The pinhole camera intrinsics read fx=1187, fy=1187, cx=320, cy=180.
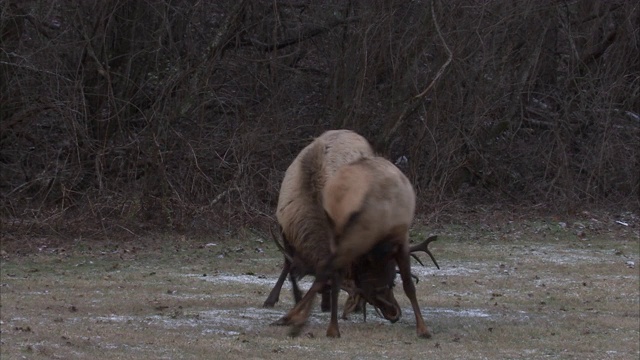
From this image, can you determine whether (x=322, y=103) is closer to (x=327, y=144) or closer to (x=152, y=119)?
(x=152, y=119)

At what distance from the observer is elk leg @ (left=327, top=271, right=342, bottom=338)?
31.2 feet

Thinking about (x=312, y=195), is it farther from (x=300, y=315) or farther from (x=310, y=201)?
(x=300, y=315)

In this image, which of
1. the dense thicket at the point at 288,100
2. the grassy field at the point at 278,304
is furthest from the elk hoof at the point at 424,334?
the dense thicket at the point at 288,100

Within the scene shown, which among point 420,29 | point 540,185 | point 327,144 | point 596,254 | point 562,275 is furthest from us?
point 540,185

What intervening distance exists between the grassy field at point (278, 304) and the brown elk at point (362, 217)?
1.94 feet

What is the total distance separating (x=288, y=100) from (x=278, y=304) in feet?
31.2

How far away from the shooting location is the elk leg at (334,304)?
31.2ft

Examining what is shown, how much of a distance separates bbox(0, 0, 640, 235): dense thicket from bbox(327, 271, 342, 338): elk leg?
7874 mm

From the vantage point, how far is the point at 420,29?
20.4 m

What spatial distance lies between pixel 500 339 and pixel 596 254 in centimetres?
731

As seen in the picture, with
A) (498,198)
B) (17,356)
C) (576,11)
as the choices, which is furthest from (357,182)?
(576,11)

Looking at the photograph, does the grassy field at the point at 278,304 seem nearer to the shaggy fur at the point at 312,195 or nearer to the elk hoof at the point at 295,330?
the elk hoof at the point at 295,330

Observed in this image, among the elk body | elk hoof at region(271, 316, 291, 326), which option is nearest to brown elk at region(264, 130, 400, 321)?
the elk body

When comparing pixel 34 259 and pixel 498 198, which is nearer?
pixel 34 259
